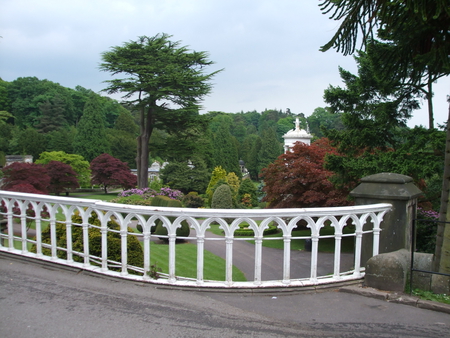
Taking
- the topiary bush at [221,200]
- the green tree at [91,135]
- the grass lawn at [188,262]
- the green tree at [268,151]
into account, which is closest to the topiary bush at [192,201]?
the topiary bush at [221,200]

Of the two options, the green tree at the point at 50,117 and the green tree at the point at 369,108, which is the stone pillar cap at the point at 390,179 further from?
the green tree at the point at 50,117

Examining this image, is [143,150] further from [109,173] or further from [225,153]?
[225,153]

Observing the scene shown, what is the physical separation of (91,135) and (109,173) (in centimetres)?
1585

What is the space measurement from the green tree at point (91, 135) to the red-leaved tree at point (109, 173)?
1376 cm

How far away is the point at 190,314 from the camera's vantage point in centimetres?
350

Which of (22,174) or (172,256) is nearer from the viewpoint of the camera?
(172,256)

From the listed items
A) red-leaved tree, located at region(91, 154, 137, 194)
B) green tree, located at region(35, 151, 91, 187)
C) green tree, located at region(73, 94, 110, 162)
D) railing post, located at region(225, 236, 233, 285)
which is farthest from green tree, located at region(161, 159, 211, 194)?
railing post, located at region(225, 236, 233, 285)

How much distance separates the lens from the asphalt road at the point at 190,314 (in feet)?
10.5

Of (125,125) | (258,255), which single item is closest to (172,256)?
(258,255)

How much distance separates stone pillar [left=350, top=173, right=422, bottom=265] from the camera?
4457mm

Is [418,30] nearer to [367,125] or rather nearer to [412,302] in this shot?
A: [412,302]

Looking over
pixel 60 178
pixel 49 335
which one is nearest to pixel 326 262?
pixel 49 335

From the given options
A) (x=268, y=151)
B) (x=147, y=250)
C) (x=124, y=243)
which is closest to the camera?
(x=147, y=250)

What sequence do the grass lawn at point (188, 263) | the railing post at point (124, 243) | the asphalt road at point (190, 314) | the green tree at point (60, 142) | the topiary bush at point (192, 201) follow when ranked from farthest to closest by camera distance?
the green tree at point (60, 142), the topiary bush at point (192, 201), the grass lawn at point (188, 263), the railing post at point (124, 243), the asphalt road at point (190, 314)
